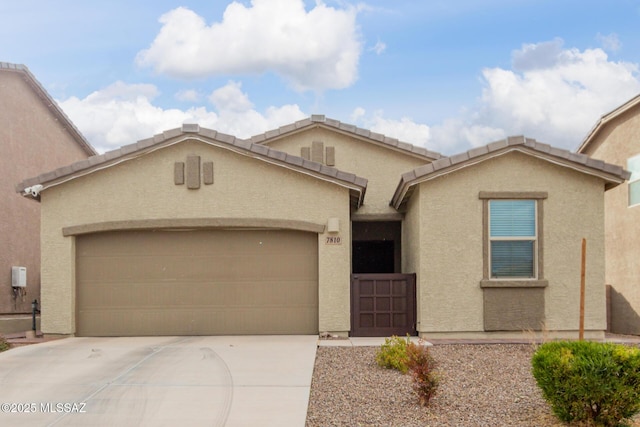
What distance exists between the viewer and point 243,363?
10523 millimetres

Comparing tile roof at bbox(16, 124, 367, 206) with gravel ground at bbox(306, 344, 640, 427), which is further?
tile roof at bbox(16, 124, 367, 206)

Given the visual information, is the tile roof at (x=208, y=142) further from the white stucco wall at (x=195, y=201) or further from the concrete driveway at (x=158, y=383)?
the concrete driveway at (x=158, y=383)

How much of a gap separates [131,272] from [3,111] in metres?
6.56

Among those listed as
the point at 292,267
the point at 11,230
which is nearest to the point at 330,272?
the point at 292,267

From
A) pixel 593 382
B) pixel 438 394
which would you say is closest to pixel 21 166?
pixel 438 394

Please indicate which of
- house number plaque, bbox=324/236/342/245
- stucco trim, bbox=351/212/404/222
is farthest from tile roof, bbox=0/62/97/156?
house number plaque, bbox=324/236/342/245

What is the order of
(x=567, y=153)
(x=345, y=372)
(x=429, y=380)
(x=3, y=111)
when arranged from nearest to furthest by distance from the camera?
(x=429, y=380) < (x=345, y=372) < (x=567, y=153) < (x=3, y=111)

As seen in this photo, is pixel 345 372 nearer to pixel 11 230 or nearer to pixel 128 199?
pixel 128 199

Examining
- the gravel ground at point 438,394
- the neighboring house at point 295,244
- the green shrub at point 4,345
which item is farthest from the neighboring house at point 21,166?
the gravel ground at point 438,394

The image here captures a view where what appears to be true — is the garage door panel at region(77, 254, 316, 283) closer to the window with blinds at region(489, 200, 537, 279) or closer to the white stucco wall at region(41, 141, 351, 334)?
the white stucco wall at region(41, 141, 351, 334)

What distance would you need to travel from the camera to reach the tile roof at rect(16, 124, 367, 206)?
13.7 meters

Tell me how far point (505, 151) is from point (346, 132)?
569 cm

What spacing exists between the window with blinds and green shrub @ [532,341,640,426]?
6384 mm

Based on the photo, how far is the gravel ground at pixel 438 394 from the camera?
760cm
